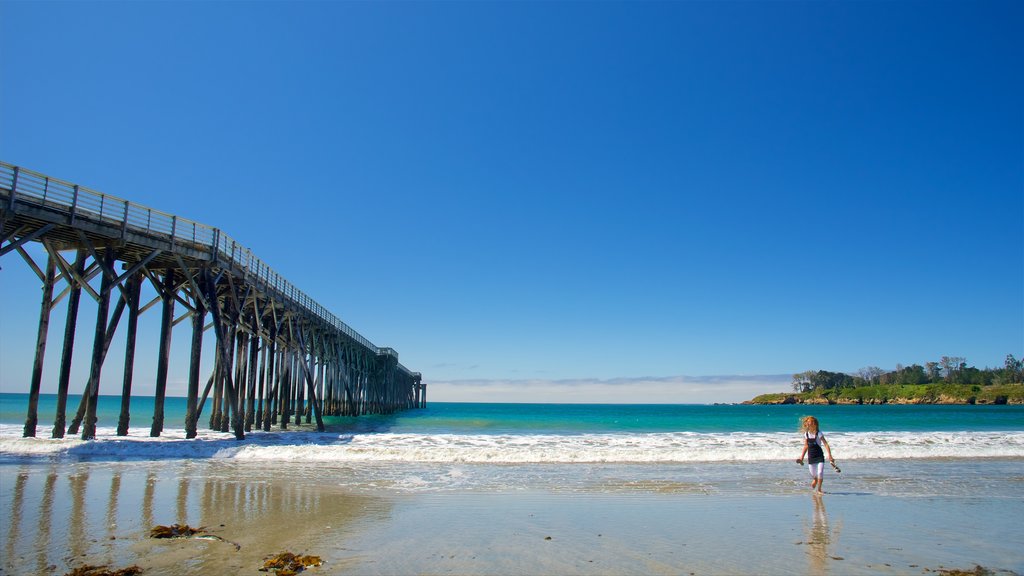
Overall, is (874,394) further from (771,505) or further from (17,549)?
(17,549)

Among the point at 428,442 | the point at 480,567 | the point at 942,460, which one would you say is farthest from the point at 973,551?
the point at 428,442

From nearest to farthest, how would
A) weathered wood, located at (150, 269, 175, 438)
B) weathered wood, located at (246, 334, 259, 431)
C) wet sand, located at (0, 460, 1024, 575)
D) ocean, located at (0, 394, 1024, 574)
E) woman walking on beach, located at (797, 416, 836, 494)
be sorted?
wet sand, located at (0, 460, 1024, 575) → ocean, located at (0, 394, 1024, 574) → woman walking on beach, located at (797, 416, 836, 494) → weathered wood, located at (150, 269, 175, 438) → weathered wood, located at (246, 334, 259, 431)

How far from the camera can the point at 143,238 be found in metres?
16.7

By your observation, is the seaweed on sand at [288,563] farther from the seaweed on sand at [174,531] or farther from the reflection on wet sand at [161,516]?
the seaweed on sand at [174,531]

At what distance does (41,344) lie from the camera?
15.5m

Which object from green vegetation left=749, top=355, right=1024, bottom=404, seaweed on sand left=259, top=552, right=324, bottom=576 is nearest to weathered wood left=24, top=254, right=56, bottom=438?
seaweed on sand left=259, top=552, right=324, bottom=576

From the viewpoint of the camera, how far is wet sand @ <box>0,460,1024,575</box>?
5871 millimetres

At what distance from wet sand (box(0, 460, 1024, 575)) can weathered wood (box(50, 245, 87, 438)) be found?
5359mm

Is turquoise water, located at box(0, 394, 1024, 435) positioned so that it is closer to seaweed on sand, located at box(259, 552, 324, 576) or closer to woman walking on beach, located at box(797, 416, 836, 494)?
woman walking on beach, located at box(797, 416, 836, 494)

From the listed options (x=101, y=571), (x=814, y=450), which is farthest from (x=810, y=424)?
(x=101, y=571)

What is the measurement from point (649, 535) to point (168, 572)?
543 cm

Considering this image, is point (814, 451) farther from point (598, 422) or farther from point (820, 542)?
point (598, 422)

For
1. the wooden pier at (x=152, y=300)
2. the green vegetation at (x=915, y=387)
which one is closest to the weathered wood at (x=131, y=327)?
the wooden pier at (x=152, y=300)

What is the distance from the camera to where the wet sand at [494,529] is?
587 cm
